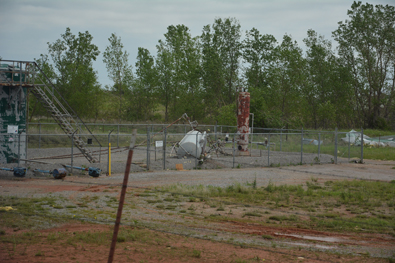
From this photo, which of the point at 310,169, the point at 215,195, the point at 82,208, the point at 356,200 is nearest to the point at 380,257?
the point at 356,200

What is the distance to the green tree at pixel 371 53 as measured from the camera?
65.2 m

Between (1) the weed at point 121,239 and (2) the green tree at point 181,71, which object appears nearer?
(1) the weed at point 121,239

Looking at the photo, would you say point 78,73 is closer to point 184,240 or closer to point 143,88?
point 143,88

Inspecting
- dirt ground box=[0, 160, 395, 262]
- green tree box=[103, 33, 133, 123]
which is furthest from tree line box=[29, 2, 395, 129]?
dirt ground box=[0, 160, 395, 262]

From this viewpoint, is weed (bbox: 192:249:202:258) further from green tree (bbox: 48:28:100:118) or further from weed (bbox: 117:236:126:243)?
green tree (bbox: 48:28:100:118)

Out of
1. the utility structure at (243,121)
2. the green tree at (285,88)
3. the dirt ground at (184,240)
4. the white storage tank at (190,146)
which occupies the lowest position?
the dirt ground at (184,240)

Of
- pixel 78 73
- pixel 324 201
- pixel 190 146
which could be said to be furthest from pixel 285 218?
pixel 78 73

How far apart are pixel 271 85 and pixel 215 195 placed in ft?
161

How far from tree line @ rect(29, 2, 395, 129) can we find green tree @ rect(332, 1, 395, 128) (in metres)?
0.16

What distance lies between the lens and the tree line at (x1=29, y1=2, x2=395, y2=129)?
2303 inches

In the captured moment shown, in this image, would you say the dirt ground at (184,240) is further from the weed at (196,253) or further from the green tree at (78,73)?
the green tree at (78,73)

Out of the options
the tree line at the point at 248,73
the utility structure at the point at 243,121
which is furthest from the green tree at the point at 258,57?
the utility structure at the point at 243,121

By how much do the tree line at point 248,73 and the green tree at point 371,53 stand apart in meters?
0.16

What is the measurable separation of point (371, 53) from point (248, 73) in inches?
927
